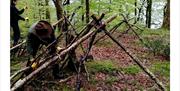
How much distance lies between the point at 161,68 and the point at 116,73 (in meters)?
1.60

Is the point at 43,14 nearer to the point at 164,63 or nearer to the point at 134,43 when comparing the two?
the point at 134,43

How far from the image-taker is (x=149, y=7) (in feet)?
73.1

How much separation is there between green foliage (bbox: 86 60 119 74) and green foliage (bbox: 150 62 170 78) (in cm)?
109

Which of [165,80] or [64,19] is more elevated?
[64,19]

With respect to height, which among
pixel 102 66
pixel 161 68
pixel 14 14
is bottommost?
pixel 161 68

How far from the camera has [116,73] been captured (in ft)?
29.7

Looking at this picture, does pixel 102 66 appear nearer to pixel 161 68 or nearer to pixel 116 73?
pixel 116 73

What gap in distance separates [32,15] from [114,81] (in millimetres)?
11494

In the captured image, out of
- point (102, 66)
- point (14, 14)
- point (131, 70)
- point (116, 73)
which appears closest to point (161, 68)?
point (131, 70)

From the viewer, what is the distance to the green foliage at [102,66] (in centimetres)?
902

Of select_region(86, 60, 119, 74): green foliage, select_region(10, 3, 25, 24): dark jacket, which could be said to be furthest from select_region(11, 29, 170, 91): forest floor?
select_region(10, 3, 25, 24): dark jacket

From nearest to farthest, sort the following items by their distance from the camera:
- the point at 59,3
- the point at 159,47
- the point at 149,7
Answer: the point at 59,3, the point at 159,47, the point at 149,7
